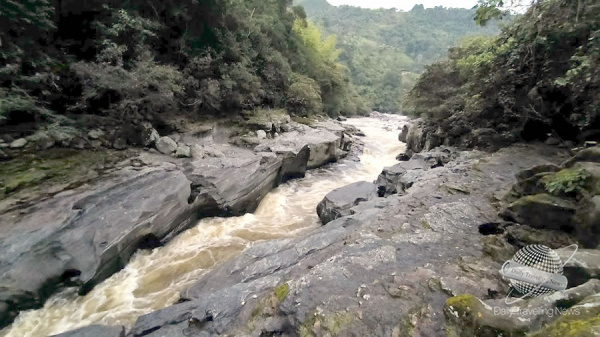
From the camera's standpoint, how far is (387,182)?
8570 mm

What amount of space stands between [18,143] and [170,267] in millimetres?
4185

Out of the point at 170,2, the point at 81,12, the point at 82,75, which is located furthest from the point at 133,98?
the point at 170,2

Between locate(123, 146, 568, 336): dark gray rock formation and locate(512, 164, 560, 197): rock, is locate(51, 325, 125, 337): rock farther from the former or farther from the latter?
locate(512, 164, 560, 197): rock

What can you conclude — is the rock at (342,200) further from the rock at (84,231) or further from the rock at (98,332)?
the rock at (98,332)

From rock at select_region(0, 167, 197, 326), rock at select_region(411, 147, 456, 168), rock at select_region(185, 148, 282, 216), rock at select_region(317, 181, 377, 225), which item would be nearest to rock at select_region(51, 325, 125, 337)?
rock at select_region(0, 167, 197, 326)

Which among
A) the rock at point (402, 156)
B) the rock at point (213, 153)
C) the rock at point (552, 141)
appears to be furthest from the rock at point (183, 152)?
the rock at point (402, 156)

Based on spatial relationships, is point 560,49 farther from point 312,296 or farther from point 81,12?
point 81,12

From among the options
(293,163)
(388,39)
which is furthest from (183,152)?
(388,39)

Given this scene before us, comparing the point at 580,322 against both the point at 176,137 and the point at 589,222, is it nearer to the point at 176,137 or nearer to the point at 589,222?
the point at 589,222

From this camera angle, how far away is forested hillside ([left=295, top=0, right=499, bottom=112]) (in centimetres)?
5603

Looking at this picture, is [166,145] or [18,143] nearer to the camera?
[18,143]

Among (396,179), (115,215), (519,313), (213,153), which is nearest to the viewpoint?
(519,313)

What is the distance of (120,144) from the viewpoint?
758 centimetres

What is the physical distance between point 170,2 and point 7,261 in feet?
30.1
